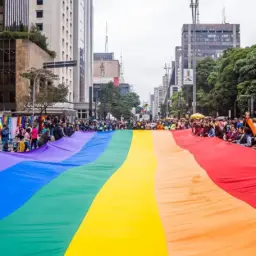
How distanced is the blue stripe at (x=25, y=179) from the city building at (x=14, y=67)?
36580 mm

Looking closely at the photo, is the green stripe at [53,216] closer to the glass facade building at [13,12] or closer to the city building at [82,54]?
the glass facade building at [13,12]

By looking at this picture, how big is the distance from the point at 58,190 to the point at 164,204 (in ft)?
6.14

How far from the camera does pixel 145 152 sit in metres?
13.4

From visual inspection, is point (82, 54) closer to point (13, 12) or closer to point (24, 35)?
point (13, 12)

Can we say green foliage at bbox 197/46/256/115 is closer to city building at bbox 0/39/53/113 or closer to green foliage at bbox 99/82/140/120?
city building at bbox 0/39/53/113

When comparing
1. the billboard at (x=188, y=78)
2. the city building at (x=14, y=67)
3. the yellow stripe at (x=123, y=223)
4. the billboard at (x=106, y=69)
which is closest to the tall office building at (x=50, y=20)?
the city building at (x=14, y=67)

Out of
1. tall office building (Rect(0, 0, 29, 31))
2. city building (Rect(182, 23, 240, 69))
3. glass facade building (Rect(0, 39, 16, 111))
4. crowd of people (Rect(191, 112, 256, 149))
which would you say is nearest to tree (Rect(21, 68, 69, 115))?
glass facade building (Rect(0, 39, 16, 111))

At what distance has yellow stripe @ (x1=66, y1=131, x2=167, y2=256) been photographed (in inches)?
174

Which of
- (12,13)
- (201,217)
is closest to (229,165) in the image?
(201,217)

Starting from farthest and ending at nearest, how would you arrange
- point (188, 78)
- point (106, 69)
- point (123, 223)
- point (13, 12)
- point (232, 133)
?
point (106, 69)
point (13, 12)
point (188, 78)
point (232, 133)
point (123, 223)

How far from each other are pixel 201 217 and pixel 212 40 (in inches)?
6392

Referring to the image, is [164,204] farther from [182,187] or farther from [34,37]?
[34,37]

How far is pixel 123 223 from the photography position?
5.33 metres

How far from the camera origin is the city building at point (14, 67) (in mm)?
45938
